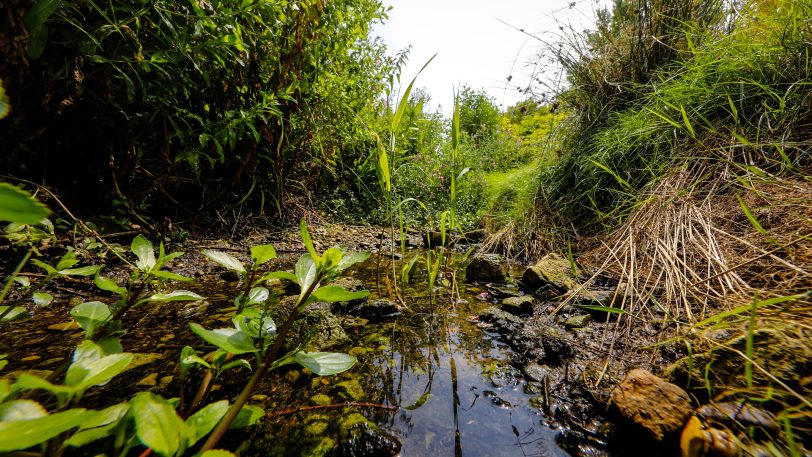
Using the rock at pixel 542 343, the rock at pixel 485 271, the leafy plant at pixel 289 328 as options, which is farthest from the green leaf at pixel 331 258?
the rock at pixel 485 271

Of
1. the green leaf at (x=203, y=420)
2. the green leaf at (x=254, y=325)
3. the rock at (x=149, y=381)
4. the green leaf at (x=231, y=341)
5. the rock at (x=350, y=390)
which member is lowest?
the rock at (x=350, y=390)

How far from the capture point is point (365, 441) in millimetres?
790

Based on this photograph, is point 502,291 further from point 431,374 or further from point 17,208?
point 17,208

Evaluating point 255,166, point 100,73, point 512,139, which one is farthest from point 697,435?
point 512,139

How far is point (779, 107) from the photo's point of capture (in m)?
1.77

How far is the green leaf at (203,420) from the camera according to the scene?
49 centimetres

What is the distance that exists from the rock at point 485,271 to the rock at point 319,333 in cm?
124

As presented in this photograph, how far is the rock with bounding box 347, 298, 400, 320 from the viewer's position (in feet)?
4.98

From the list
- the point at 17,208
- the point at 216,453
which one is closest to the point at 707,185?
the point at 216,453

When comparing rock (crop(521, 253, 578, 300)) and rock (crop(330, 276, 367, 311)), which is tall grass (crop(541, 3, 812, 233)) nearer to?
rock (crop(521, 253, 578, 300))

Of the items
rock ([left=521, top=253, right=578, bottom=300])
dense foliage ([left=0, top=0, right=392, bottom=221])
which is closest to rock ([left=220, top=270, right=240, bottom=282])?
dense foliage ([left=0, top=0, right=392, bottom=221])

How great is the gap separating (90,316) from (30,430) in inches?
18.2

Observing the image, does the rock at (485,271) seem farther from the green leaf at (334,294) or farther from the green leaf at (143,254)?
the green leaf at (143,254)

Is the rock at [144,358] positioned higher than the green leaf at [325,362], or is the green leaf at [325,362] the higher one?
the green leaf at [325,362]
